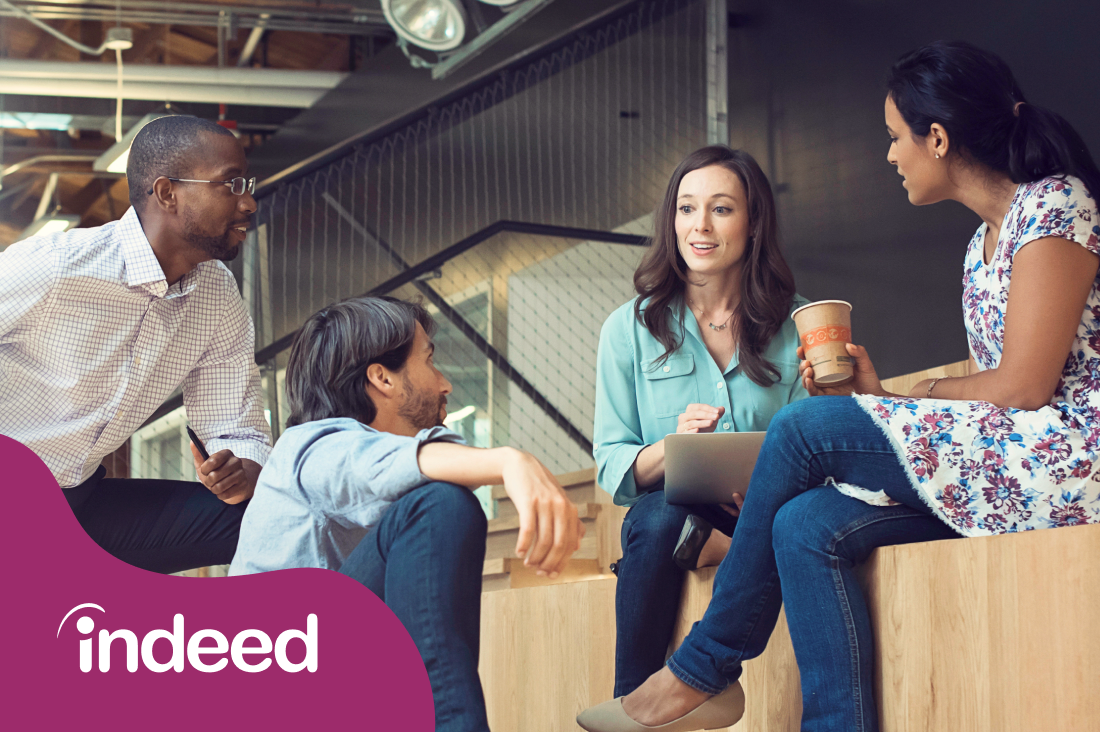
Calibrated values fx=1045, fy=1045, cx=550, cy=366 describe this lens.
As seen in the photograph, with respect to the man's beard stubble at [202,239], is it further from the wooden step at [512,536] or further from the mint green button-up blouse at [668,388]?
the wooden step at [512,536]

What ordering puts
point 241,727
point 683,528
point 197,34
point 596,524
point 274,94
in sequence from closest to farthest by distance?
point 241,727 < point 683,528 < point 596,524 < point 274,94 < point 197,34

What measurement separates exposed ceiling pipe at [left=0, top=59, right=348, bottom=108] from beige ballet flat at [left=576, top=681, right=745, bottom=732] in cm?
578

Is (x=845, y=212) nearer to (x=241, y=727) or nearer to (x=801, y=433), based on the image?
(x=801, y=433)

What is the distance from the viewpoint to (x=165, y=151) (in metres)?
2.28

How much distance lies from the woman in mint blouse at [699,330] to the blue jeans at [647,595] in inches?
1.8

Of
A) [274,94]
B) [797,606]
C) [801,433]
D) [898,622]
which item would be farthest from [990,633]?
[274,94]

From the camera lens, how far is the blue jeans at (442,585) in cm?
124

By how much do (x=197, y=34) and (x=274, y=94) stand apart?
1.37m

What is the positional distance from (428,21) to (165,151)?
2.90 m

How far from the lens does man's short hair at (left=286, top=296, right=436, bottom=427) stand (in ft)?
5.29

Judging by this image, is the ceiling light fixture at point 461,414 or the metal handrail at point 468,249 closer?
the metal handrail at point 468,249

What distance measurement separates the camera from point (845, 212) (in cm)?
383

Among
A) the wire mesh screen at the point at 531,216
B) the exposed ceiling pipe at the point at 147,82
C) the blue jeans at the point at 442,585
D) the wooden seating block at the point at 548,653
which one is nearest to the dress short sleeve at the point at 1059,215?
the blue jeans at the point at 442,585

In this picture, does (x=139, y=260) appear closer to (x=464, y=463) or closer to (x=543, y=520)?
(x=464, y=463)
